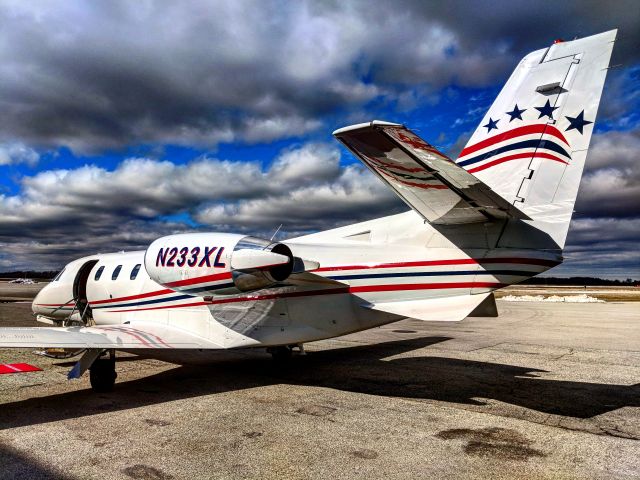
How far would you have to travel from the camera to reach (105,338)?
7848 millimetres

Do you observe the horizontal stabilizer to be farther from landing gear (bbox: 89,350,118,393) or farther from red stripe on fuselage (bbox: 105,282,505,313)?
landing gear (bbox: 89,350,118,393)

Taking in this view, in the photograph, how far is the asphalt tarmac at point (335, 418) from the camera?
15.9ft

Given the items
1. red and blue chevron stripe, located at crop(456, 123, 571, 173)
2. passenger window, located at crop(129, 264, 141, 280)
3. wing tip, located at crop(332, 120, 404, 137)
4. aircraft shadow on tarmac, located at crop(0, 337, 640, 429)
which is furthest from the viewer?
passenger window, located at crop(129, 264, 141, 280)

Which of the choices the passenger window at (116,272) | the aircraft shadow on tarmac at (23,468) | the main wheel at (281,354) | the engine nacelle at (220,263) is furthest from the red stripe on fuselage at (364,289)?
the aircraft shadow on tarmac at (23,468)

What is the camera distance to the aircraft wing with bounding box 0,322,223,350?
6902mm

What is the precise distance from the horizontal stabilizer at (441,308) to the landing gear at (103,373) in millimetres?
5054

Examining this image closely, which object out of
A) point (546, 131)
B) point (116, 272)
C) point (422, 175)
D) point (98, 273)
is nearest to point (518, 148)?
point (546, 131)

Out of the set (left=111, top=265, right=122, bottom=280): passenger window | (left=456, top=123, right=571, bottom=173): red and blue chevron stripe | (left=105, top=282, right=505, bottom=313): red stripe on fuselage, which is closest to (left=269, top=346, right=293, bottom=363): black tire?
(left=105, top=282, right=505, bottom=313): red stripe on fuselage

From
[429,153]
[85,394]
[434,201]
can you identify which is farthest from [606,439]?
[85,394]

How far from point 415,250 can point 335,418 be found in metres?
2.99

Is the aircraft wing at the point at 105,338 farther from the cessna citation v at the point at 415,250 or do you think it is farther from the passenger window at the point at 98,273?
the passenger window at the point at 98,273

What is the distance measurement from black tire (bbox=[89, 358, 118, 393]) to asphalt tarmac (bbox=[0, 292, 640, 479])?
0.18 m

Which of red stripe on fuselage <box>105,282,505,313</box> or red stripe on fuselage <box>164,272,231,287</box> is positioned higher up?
red stripe on fuselage <box>164,272,231,287</box>

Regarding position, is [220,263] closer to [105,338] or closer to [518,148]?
[105,338]
